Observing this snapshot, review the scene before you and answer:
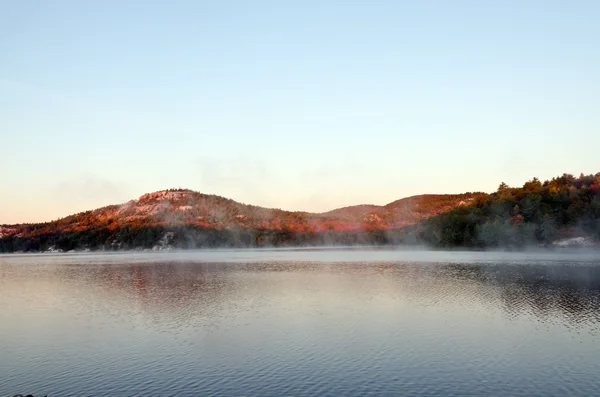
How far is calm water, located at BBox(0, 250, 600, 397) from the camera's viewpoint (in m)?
34.8

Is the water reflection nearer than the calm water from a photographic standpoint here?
No

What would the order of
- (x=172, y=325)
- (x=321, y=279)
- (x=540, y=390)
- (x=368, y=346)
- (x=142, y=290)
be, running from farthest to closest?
(x=321, y=279), (x=142, y=290), (x=172, y=325), (x=368, y=346), (x=540, y=390)

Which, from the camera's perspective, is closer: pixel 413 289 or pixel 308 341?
pixel 308 341

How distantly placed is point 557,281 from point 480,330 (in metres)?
54.5

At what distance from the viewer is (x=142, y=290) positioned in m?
95.4

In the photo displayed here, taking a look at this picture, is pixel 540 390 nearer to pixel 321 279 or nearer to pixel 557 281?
pixel 557 281

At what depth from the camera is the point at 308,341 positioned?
159 ft

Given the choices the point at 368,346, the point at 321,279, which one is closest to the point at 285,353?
the point at 368,346

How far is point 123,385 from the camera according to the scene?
115 ft

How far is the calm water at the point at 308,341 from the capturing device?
114ft

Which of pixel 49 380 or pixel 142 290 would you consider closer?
pixel 49 380

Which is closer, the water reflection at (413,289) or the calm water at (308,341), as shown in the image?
the calm water at (308,341)

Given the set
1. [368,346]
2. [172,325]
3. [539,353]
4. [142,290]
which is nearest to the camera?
[539,353]

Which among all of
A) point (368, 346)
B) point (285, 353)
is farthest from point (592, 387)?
point (285, 353)
